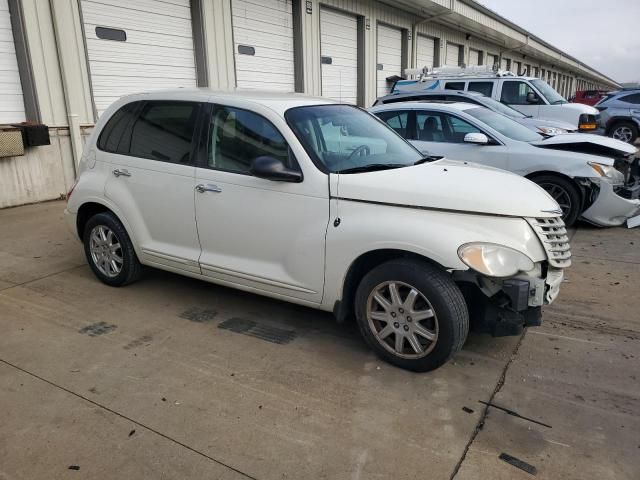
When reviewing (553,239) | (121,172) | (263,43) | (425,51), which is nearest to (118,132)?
(121,172)

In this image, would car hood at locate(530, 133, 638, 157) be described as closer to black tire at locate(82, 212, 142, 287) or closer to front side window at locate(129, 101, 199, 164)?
front side window at locate(129, 101, 199, 164)

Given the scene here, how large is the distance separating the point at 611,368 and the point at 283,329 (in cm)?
231

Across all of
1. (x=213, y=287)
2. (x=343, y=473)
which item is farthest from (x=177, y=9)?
(x=343, y=473)

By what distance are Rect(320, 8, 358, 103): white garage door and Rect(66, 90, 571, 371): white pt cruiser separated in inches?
438

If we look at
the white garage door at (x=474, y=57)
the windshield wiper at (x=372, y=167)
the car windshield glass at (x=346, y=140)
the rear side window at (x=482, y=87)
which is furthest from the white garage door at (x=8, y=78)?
the white garage door at (x=474, y=57)

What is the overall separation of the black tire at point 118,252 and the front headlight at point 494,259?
3.00 metres

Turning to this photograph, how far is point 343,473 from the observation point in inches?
97.3

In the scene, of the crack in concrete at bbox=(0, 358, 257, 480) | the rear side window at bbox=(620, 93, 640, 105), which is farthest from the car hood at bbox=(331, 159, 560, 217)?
the rear side window at bbox=(620, 93, 640, 105)

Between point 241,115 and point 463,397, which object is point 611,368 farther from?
point 241,115

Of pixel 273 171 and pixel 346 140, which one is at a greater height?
pixel 346 140

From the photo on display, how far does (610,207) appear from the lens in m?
6.66

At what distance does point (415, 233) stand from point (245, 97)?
1.79 metres

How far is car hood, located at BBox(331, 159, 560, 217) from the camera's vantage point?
10.4 ft

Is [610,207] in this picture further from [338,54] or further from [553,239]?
[338,54]
